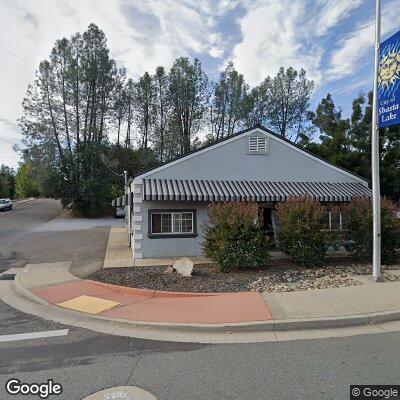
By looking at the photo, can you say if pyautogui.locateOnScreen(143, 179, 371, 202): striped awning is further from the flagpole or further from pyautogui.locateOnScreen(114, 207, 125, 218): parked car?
pyautogui.locateOnScreen(114, 207, 125, 218): parked car

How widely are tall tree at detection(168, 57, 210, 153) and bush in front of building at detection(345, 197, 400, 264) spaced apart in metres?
37.1

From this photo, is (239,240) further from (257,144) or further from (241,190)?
(257,144)

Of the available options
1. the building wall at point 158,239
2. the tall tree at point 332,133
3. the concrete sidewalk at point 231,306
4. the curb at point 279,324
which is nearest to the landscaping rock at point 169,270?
the concrete sidewalk at point 231,306

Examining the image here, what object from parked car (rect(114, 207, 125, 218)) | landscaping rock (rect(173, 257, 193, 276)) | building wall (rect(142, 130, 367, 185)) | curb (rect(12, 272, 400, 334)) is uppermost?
building wall (rect(142, 130, 367, 185))

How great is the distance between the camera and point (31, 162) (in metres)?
38.4

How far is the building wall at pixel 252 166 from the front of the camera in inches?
548

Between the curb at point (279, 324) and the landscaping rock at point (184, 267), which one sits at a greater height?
the landscaping rock at point (184, 267)

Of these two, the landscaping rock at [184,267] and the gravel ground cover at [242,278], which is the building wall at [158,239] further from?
the landscaping rock at [184,267]

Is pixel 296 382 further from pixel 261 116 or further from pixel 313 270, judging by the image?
pixel 261 116

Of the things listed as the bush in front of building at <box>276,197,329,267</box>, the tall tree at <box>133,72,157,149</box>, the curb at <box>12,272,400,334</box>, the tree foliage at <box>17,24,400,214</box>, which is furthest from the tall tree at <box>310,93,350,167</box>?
the tall tree at <box>133,72,157,149</box>

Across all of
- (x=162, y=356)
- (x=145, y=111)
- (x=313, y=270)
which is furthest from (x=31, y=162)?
(x=162, y=356)

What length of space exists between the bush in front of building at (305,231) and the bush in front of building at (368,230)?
1.29m

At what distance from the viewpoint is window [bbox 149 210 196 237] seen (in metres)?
13.3

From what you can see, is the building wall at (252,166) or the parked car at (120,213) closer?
the building wall at (252,166)
